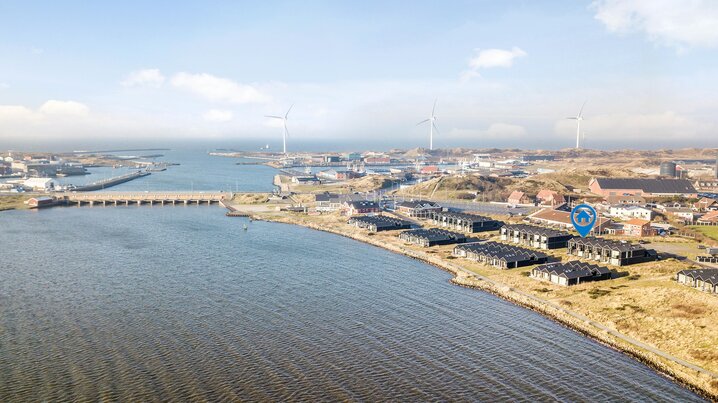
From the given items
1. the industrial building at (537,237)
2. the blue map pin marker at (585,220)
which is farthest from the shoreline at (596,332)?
the blue map pin marker at (585,220)

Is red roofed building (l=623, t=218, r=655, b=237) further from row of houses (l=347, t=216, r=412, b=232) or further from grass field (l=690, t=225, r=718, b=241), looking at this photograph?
row of houses (l=347, t=216, r=412, b=232)

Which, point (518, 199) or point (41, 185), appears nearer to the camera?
point (518, 199)

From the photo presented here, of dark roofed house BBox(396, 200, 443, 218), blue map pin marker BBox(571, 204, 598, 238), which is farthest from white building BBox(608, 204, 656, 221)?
blue map pin marker BBox(571, 204, 598, 238)

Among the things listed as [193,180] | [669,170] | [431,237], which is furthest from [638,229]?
[193,180]

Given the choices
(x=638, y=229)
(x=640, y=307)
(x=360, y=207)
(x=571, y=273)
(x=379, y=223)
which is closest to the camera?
(x=640, y=307)

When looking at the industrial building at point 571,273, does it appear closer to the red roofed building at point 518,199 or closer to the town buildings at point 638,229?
the town buildings at point 638,229

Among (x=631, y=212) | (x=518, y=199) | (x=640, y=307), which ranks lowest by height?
(x=640, y=307)

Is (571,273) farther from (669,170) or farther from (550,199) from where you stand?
(669,170)
